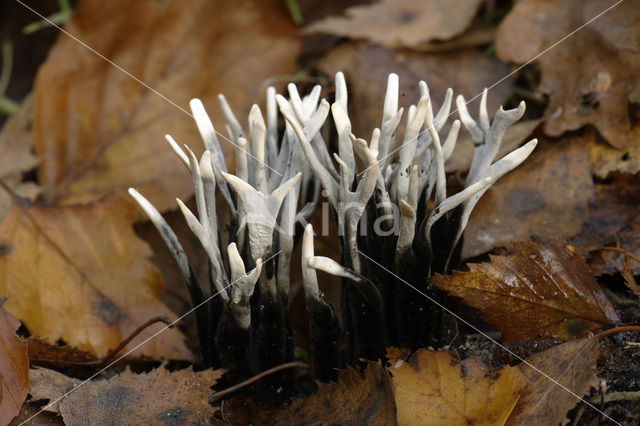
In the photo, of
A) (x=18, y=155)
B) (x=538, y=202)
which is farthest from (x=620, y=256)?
(x=18, y=155)

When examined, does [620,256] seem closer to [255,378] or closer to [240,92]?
[255,378]

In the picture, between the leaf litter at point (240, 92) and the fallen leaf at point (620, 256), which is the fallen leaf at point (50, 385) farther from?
the fallen leaf at point (620, 256)

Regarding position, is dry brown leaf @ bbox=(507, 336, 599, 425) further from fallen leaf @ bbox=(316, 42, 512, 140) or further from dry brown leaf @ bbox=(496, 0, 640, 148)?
fallen leaf @ bbox=(316, 42, 512, 140)

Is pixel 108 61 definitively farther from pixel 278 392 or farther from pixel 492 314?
pixel 492 314

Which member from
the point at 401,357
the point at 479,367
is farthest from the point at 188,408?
the point at 479,367

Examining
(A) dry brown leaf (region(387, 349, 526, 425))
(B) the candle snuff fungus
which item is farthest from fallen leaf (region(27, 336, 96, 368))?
(A) dry brown leaf (region(387, 349, 526, 425))

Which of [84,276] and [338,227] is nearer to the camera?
[338,227]
